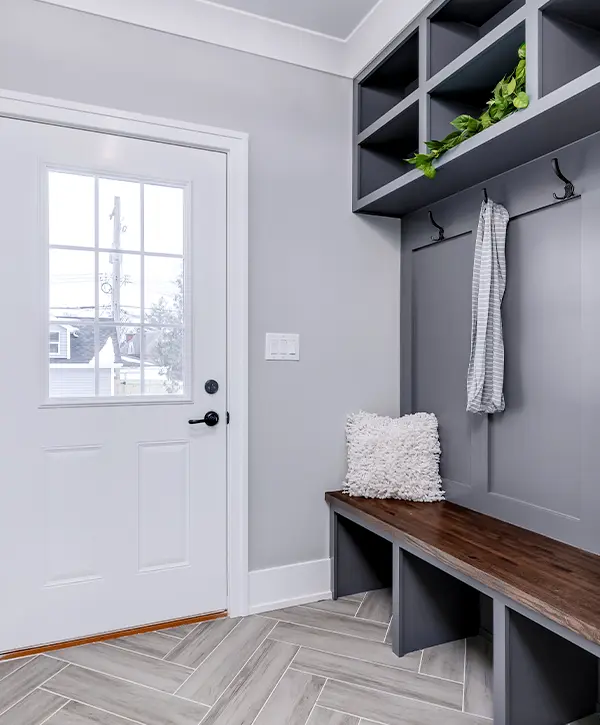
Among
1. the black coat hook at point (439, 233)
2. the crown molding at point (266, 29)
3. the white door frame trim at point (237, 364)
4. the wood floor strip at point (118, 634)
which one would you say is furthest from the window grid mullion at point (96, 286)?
the black coat hook at point (439, 233)

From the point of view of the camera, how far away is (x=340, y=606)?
7.98ft

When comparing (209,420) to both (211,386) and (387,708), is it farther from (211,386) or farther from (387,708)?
(387,708)

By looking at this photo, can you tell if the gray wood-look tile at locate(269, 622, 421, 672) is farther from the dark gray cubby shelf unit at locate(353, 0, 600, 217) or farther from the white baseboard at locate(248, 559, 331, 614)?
the dark gray cubby shelf unit at locate(353, 0, 600, 217)

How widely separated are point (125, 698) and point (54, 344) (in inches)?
49.2

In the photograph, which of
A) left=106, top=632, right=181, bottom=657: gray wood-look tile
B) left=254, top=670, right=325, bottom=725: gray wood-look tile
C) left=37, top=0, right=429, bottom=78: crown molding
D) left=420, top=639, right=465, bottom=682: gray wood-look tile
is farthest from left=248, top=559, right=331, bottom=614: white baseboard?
left=37, top=0, right=429, bottom=78: crown molding

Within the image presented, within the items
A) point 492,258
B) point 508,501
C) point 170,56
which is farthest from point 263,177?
point 508,501

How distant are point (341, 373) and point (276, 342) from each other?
14.4 inches

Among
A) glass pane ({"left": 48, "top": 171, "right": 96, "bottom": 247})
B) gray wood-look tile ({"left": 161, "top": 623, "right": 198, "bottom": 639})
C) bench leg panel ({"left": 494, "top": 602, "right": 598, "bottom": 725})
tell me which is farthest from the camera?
gray wood-look tile ({"left": 161, "top": 623, "right": 198, "bottom": 639})

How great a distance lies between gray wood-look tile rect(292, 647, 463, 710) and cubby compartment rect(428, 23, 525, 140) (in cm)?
192

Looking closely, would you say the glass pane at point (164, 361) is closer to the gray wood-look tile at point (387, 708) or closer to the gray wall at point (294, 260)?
the gray wall at point (294, 260)

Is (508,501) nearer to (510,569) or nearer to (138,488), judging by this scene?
(510,569)

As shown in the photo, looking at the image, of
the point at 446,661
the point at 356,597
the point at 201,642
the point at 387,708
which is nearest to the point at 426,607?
the point at 446,661

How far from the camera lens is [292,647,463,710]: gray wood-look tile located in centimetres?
177

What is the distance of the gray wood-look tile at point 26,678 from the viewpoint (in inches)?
69.9
